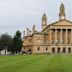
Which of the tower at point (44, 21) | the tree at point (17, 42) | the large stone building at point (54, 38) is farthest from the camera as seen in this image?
the tower at point (44, 21)

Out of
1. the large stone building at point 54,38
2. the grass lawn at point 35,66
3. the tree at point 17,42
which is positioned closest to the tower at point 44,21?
the large stone building at point 54,38

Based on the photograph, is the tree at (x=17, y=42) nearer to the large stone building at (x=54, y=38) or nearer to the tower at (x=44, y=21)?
the large stone building at (x=54, y=38)

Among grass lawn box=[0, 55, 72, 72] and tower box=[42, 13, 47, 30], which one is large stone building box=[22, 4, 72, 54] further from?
grass lawn box=[0, 55, 72, 72]

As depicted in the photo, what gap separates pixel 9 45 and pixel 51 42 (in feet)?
63.3

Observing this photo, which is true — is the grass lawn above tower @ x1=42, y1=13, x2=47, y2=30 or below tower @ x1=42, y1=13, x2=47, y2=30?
below

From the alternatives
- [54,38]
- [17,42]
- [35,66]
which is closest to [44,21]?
[54,38]

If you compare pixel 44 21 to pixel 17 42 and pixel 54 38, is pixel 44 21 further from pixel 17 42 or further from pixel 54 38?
pixel 17 42

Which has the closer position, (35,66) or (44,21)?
(35,66)

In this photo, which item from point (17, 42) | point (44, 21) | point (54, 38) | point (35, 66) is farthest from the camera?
point (44, 21)

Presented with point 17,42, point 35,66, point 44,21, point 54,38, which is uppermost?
point 44,21

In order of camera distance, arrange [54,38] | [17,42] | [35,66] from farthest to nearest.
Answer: [54,38] → [17,42] → [35,66]

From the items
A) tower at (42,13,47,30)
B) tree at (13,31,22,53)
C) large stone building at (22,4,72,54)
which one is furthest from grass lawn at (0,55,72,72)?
tower at (42,13,47,30)

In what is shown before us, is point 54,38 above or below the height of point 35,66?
above

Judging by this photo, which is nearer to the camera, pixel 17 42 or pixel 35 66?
pixel 35 66
